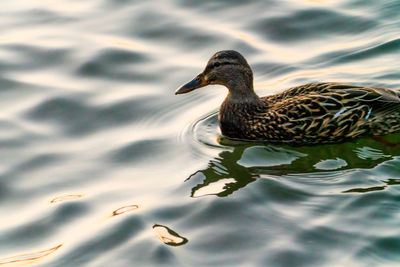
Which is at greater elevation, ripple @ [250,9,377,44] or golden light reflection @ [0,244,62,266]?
ripple @ [250,9,377,44]

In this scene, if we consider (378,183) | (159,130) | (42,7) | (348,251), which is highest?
(42,7)

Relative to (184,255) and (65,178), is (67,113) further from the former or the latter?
(184,255)

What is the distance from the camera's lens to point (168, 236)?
8391mm

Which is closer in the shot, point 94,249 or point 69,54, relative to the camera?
point 94,249

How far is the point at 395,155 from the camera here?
971 centimetres

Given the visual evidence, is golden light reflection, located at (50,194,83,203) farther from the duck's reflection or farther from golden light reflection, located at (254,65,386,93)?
golden light reflection, located at (254,65,386,93)

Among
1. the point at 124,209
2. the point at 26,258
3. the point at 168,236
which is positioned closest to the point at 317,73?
the point at 124,209

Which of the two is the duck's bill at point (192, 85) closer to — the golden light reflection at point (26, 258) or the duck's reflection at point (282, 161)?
the duck's reflection at point (282, 161)

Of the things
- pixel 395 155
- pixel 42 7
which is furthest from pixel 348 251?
pixel 42 7

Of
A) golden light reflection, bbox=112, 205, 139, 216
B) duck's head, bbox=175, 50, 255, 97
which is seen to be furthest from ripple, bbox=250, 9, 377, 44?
golden light reflection, bbox=112, 205, 139, 216

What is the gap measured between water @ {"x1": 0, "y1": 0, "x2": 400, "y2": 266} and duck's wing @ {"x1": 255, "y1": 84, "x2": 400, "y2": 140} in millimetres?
227

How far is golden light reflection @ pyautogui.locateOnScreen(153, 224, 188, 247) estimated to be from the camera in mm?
8289

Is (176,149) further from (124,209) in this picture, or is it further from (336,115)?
(336,115)

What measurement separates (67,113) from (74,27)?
254 cm
